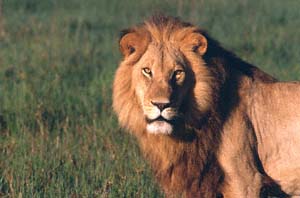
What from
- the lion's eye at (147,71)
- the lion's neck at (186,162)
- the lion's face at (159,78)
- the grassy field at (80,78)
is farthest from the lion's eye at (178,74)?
the grassy field at (80,78)

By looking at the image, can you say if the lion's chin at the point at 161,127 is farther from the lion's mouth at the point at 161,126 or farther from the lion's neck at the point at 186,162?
the lion's neck at the point at 186,162

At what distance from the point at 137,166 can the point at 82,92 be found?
7.43 feet

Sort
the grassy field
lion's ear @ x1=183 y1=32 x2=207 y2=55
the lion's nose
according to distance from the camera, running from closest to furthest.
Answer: the lion's nose < lion's ear @ x1=183 y1=32 x2=207 y2=55 < the grassy field

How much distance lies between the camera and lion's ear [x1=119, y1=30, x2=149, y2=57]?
4668mm

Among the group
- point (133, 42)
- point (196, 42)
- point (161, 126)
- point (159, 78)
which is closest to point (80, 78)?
point (133, 42)

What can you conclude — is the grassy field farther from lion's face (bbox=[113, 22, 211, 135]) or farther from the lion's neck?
lion's face (bbox=[113, 22, 211, 135])

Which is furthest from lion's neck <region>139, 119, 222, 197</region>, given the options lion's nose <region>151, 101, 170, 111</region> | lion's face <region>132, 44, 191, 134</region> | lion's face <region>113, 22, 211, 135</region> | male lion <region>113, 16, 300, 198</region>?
lion's nose <region>151, 101, 170, 111</region>

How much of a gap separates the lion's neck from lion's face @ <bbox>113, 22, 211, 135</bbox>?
197mm

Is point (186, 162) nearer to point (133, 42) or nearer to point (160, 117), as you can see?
point (160, 117)

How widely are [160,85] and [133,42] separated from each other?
1.38ft

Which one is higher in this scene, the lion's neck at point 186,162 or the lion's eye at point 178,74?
the lion's eye at point 178,74

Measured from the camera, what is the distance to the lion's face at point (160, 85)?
431 cm

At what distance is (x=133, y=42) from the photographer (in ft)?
15.4

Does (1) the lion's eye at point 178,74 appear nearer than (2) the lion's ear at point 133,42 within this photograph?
Yes
